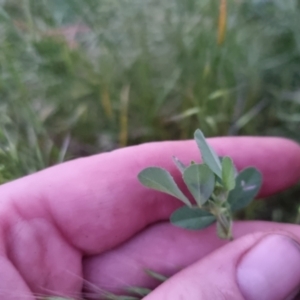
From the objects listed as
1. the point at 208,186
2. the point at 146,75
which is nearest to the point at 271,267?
the point at 208,186

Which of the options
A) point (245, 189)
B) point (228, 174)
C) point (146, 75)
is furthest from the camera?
point (146, 75)

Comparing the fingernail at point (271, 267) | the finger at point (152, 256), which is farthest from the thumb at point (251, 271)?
the finger at point (152, 256)

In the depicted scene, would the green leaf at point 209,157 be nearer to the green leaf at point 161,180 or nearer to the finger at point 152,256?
the green leaf at point 161,180

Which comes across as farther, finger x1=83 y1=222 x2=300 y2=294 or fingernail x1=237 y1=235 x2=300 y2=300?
finger x1=83 y1=222 x2=300 y2=294

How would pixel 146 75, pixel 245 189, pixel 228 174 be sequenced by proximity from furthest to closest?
pixel 146 75, pixel 245 189, pixel 228 174

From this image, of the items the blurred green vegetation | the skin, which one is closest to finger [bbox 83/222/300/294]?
the skin

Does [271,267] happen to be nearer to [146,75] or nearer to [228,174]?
[228,174]

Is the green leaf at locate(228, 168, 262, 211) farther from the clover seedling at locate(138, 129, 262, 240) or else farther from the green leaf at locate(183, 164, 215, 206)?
the green leaf at locate(183, 164, 215, 206)

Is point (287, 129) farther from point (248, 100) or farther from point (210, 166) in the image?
point (210, 166)
